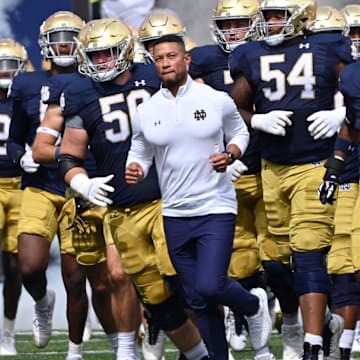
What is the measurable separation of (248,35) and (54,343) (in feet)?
10.5

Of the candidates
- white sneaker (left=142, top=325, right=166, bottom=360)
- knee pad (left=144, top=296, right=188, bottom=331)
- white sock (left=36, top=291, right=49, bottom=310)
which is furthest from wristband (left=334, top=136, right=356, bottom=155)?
white sock (left=36, top=291, right=49, bottom=310)

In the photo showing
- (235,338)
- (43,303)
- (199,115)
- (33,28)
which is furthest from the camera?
(33,28)

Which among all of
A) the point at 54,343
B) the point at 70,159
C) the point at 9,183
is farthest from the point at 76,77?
the point at 54,343

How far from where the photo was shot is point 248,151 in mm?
8234

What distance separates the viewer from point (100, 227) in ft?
26.6

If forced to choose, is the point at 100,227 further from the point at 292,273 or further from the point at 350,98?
the point at 350,98

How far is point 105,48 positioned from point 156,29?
907 mm

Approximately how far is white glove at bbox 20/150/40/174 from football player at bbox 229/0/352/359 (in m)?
1.48

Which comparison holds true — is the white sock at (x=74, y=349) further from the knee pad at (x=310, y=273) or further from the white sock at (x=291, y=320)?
the knee pad at (x=310, y=273)

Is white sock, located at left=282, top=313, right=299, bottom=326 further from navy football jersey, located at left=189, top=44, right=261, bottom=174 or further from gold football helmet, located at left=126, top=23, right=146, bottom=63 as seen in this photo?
gold football helmet, located at left=126, top=23, right=146, bottom=63

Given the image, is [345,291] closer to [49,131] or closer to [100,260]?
[100,260]

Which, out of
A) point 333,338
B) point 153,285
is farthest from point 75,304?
point 333,338

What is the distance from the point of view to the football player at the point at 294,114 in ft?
24.3

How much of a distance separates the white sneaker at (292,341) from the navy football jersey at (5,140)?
249 centimetres
